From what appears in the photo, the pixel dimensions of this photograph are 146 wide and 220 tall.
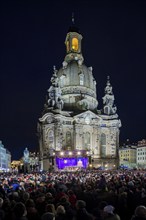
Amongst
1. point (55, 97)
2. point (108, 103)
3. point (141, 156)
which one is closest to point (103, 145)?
point (108, 103)

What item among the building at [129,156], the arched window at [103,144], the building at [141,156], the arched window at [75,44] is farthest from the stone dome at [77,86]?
the building at [129,156]

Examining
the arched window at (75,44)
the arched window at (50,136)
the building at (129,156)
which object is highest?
the arched window at (75,44)

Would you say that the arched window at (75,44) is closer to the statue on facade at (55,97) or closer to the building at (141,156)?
the statue on facade at (55,97)

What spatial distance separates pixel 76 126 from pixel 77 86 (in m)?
14.2

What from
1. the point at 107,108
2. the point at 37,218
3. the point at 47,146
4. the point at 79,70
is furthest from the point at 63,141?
the point at 37,218

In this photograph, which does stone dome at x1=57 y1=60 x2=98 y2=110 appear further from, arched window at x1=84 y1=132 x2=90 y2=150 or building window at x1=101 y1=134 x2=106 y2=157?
building window at x1=101 y1=134 x2=106 y2=157

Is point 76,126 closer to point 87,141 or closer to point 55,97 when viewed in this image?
point 87,141

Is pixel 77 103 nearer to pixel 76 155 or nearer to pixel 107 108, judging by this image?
pixel 107 108

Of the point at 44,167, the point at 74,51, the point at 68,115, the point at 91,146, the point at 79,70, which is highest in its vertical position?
the point at 74,51

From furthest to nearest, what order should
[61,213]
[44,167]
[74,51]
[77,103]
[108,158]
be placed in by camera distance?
[74,51]
[77,103]
[108,158]
[44,167]
[61,213]

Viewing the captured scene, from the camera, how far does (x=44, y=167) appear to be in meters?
75.0

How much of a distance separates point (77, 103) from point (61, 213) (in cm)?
7765

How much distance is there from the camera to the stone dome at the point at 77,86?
85894 millimetres

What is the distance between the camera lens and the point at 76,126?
7906 cm
